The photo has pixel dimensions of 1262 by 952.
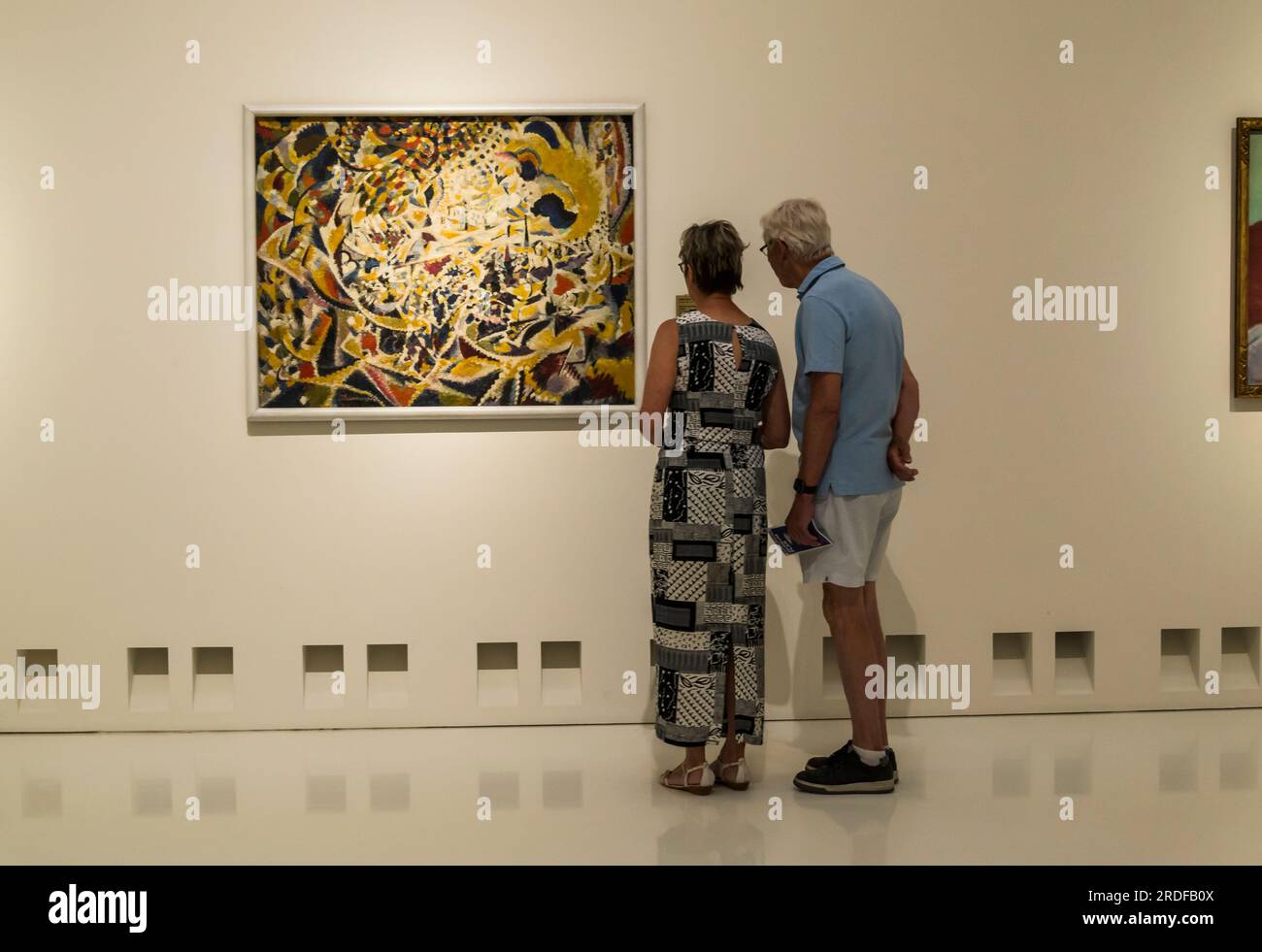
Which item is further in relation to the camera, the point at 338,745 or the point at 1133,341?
the point at 1133,341

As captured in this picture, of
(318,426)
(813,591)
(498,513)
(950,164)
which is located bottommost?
(813,591)

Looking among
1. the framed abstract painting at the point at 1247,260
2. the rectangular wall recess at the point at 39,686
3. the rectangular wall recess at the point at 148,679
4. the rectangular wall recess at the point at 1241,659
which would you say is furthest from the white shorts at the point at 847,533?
the rectangular wall recess at the point at 39,686

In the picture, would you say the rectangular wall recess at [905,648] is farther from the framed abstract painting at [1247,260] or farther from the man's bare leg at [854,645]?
the framed abstract painting at [1247,260]

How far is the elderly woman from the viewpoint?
378 cm

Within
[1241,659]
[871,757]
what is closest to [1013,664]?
[1241,659]

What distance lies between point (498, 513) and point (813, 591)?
1359 mm

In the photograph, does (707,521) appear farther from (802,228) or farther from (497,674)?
(497,674)

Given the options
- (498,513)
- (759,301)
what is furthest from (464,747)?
(759,301)

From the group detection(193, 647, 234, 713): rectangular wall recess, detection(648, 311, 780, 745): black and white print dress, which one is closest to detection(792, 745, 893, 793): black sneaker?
detection(648, 311, 780, 745): black and white print dress

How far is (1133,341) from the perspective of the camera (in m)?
5.02

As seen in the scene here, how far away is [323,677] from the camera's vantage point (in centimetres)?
493

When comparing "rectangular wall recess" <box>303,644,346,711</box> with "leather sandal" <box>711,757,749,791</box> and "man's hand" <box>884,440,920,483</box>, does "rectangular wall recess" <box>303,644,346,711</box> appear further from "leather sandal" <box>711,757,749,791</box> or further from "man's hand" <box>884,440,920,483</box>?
"man's hand" <box>884,440,920,483</box>

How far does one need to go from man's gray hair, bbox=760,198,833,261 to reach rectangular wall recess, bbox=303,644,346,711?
99.2 inches

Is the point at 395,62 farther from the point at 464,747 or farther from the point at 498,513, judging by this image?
the point at 464,747
